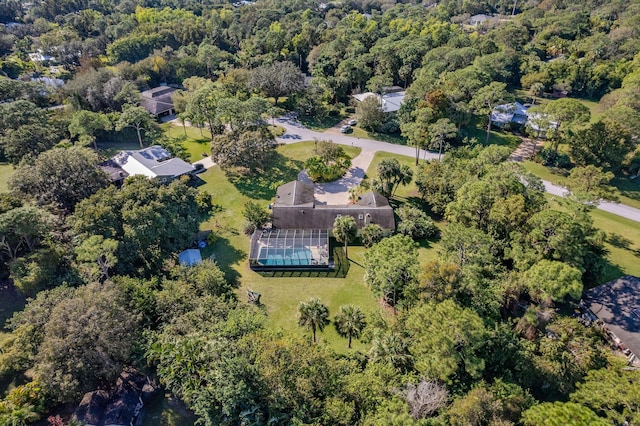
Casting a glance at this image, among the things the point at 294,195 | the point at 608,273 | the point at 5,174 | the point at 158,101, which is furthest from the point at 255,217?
the point at 158,101

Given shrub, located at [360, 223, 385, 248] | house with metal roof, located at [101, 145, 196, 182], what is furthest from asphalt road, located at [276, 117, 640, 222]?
shrub, located at [360, 223, 385, 248]

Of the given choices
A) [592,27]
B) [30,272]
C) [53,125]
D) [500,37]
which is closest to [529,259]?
[30,272]

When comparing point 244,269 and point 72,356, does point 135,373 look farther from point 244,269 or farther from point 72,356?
point 244,269

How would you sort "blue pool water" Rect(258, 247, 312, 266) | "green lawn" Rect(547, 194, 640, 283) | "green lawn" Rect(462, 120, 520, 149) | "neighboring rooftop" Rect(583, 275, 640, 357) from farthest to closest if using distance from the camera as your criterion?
1. "green lawn" Rect(462, 120, 520, 149)
2. "blue pool water" Rect(258, 247, 312, 266)
3. "green lawn" Rect(547, 194, 640, 283)
4. "neighboring rooftop" Rect(583, 275, 640, 357)

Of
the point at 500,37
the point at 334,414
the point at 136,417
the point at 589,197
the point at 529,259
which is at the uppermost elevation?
the point at 500,37

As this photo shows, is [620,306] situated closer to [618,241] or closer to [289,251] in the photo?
[618,241]

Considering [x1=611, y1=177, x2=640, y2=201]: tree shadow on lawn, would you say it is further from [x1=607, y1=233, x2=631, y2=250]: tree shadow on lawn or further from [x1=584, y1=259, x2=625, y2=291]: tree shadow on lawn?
[x1=584, y1=259, x2=625, y2=291]: tree shadow on lawn
